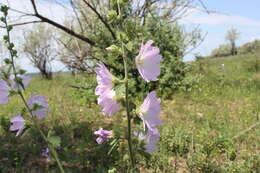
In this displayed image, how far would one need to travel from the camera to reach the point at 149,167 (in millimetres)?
2523

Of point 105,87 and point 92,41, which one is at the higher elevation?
point 92,41

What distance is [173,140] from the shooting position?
2.91 meters

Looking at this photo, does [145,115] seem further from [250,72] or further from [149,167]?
[250,72]

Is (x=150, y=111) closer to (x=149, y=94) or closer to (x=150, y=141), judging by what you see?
(x=149, y=94)

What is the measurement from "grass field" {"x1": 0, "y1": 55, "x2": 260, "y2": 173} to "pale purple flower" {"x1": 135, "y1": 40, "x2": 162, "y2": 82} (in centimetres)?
67

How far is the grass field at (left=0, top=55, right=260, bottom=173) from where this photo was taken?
253 centimetres

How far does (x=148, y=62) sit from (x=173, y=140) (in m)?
2.05

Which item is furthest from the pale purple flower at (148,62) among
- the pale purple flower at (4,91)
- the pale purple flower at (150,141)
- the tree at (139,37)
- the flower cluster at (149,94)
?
the tree at (139,37)

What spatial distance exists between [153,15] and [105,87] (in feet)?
17.3

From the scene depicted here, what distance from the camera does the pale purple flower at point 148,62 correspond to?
0.98 meters

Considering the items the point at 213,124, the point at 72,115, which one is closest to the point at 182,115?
the point at 213,124

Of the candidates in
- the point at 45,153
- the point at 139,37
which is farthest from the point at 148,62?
the point at 139,37

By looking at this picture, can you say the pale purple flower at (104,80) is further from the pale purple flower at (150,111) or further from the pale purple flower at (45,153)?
the pale purple flower at (45,153)

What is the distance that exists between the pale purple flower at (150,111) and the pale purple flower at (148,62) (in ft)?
0.23
